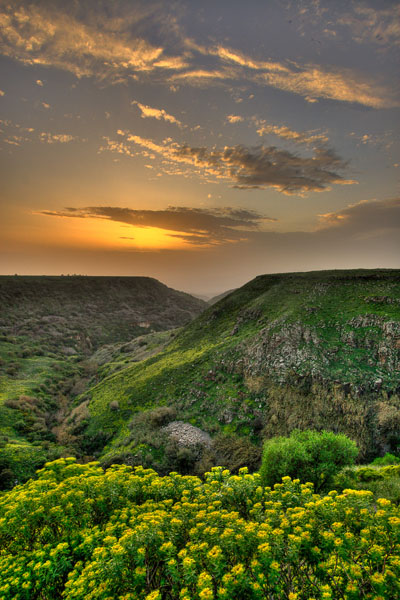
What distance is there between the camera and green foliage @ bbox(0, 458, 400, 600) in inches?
293

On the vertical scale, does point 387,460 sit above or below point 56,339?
above

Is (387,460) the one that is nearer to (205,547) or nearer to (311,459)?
(311,459)

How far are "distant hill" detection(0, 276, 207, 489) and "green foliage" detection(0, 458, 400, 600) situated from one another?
2491cm

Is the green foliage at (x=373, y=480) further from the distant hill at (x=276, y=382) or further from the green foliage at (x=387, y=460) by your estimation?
the distant hill at (x=276, y=382)

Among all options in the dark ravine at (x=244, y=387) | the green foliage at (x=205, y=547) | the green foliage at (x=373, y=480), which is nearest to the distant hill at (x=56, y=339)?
the dark ravine at (x=244, y=387)

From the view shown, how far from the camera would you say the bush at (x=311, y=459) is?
821 inches

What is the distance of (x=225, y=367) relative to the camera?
41.3m

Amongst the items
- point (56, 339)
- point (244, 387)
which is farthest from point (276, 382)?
point (56, 339)

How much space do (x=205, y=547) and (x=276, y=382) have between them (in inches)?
1132

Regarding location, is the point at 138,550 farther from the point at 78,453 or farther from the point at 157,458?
the point at 78,453

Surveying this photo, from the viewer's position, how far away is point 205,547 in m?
8.16

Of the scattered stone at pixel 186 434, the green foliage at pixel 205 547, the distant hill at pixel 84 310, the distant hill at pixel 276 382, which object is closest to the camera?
the green foliage at pixel 205 547

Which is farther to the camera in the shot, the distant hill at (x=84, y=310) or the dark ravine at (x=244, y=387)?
the distant hill at (x=84, y=310)

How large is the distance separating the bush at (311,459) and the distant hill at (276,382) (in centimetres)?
684
